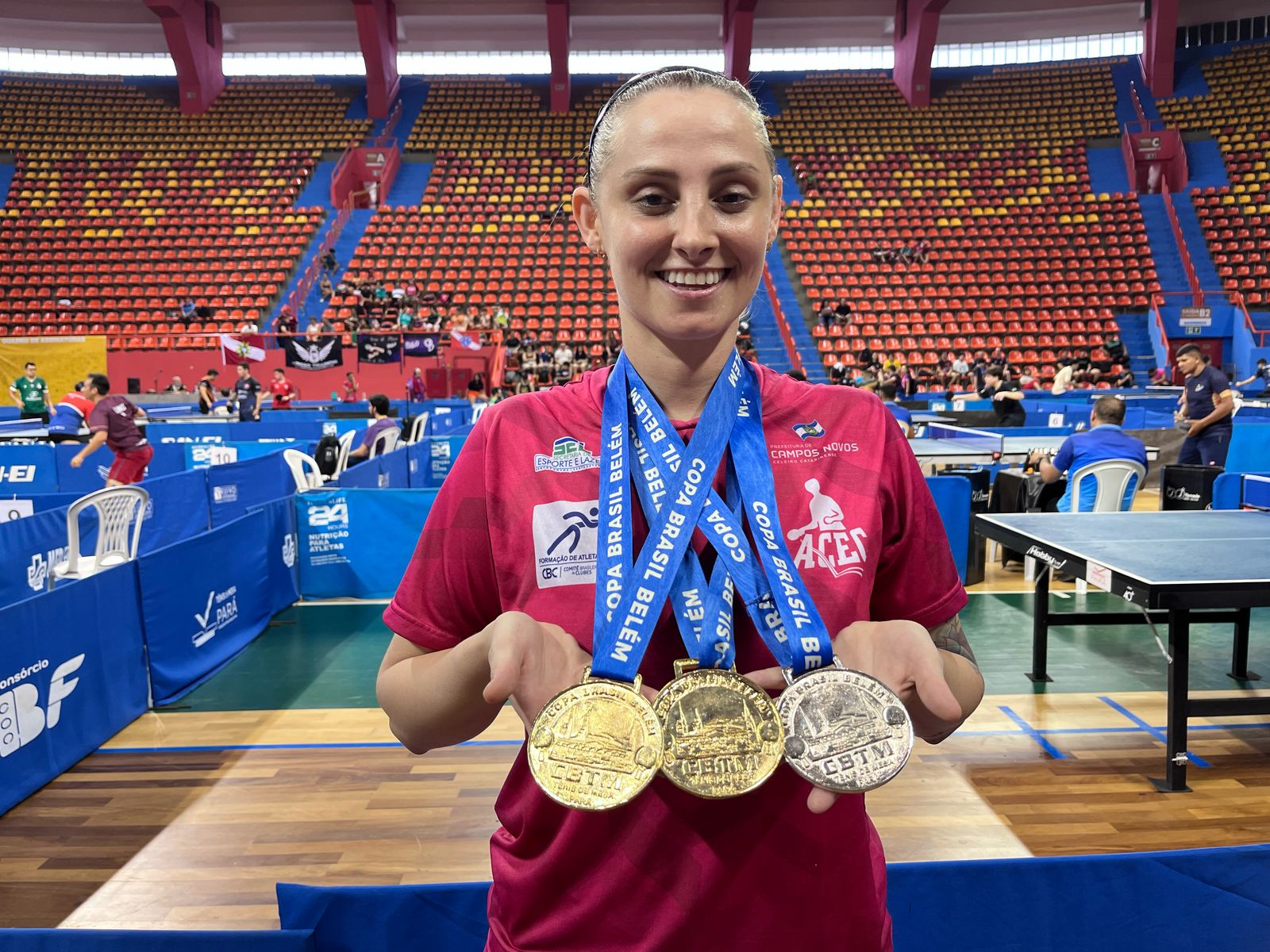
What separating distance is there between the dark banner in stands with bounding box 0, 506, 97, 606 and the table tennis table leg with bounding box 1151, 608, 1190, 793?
6.52 metres

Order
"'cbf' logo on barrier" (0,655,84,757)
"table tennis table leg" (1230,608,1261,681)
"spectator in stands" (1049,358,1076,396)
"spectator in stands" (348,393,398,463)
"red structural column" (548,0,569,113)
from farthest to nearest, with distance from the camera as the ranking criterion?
"red structural column" (548,0,569,113) < "spectator in stands" (1049,358,1076,396) < "spectator in stands" (348,393,398,463) < "table tennis table leg" (1230,608,1261,681) < "'cbf' logo on barrier" (0,655,84,757)

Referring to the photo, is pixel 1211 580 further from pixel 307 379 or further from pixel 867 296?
pixel 867 296

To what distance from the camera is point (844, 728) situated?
0.92 meters

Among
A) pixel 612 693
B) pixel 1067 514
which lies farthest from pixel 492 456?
pixel 1067 514

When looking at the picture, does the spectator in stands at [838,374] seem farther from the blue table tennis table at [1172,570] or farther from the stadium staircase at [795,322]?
the blue table tennis table at [1172,570]

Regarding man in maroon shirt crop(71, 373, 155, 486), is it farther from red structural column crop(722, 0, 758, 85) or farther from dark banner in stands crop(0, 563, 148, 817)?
red structural column crop(722, 0, 758, 85)

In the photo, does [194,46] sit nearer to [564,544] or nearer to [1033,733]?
[1033,733]

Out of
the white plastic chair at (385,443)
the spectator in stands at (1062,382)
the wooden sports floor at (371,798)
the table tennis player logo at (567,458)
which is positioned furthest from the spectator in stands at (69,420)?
the spectator in stands at (1062,382)

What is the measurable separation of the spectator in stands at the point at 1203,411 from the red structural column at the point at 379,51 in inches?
1000

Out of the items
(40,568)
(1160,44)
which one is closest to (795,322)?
(1160,44)

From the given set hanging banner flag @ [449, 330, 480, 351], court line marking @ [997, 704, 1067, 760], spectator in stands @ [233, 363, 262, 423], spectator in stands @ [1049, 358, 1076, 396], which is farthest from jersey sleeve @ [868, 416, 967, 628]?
hanging banner flag @ [449, 330, 480, 351]

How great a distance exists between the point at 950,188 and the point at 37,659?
26.0 m

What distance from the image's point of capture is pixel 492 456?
105 centimetres

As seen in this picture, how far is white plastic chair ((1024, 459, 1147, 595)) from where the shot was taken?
669 cm
